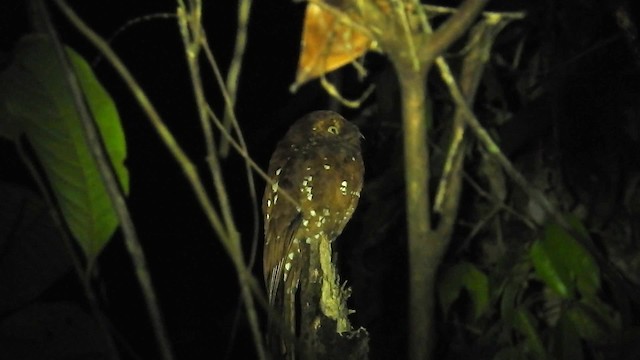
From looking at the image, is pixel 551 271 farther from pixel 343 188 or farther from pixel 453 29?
pixel 453 29

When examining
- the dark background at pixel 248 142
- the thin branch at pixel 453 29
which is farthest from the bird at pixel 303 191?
the dark background at pixel 248 142

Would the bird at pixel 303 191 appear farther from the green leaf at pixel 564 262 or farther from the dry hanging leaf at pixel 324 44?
the green leaf at pixel 564 262

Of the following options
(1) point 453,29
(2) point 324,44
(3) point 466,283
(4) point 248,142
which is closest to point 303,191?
(2) point 324,44

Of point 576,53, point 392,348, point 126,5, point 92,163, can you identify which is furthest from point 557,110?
point 92,163

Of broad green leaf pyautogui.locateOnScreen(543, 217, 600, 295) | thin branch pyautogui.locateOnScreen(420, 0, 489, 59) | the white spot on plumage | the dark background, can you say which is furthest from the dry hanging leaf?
the dark background

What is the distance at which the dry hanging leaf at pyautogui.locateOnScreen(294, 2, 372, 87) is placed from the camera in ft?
3.69

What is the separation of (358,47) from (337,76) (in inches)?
26.0

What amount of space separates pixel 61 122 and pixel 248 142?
1246 mm

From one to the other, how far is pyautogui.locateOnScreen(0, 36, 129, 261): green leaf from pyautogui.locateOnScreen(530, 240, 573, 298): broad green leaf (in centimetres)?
73

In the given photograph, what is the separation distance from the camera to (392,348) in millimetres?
2473

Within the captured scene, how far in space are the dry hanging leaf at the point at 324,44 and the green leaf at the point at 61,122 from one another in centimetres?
23

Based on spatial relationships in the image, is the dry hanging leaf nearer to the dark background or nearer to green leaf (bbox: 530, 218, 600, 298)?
green leaf (bbox: 530, 218, 600, 298)

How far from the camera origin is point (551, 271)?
4.98ft

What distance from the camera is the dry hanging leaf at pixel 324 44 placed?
1125 millimetres
